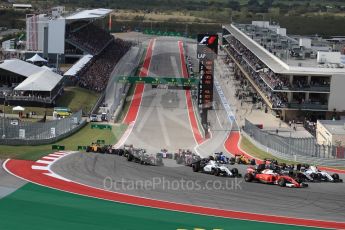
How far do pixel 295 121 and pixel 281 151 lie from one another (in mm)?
20283

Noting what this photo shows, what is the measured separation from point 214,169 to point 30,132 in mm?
17649

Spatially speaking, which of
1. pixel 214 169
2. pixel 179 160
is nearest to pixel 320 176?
pixel 214 169

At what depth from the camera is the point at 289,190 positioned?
3716cm

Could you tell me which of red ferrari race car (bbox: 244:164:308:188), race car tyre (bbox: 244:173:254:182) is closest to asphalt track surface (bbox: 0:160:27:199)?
race car tyre (bbox: 244:173:254:182)

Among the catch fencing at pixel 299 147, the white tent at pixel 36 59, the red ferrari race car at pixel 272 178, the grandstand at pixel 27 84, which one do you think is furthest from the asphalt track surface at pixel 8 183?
the white tent at pixel 36 59

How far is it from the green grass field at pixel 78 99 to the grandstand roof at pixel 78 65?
15.0ft

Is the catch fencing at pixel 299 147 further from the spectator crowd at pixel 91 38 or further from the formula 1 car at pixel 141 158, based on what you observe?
the spectator crowd at pixel 91 38

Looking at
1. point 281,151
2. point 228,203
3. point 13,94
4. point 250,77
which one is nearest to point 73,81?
point 13,94

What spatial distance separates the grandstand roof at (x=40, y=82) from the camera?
7275cm

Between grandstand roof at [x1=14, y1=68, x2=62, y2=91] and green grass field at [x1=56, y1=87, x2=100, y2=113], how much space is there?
1.82m

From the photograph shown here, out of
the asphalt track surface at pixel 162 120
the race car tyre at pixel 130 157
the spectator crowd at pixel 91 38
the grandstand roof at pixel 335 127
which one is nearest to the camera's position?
the race car tyre at pixel 130 157

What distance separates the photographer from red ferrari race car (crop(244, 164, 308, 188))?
3806cm

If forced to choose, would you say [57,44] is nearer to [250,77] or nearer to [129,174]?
[250,77]

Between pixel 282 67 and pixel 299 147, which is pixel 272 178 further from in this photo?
pixel 282 67
